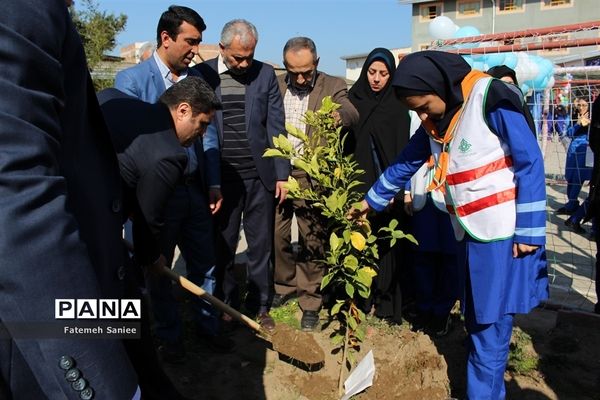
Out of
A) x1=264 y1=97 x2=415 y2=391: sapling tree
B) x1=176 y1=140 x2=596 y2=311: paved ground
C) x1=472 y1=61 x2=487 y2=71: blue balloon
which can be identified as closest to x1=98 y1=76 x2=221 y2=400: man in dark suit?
x1=264 y1=97 x2=415 y2=391: sapling tree

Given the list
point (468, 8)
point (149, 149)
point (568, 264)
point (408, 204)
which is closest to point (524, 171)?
point (408, 204)

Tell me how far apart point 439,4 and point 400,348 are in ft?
117

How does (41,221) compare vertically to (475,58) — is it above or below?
below

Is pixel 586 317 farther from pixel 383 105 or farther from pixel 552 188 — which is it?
pixel 552 188

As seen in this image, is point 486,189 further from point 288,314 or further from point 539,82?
point 539,82

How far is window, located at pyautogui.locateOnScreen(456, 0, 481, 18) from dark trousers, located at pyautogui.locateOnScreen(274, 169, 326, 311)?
1314 inches

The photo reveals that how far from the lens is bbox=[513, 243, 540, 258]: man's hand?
2.24 m

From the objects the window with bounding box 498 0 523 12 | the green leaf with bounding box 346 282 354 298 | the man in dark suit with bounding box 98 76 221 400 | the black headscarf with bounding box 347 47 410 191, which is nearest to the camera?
the man in dark suit with bounding box 98 76 221 400

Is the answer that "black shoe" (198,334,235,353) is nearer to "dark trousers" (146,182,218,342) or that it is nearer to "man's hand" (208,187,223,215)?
"dark trousers" (146,182,218,342)

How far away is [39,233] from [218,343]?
2611 millimetres

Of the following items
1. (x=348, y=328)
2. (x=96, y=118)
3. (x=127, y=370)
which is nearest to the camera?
(x=127, y=370)

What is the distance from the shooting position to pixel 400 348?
3.36 meters

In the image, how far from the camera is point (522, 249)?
2.26m

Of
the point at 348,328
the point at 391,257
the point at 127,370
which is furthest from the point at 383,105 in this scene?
the point at 127,370
